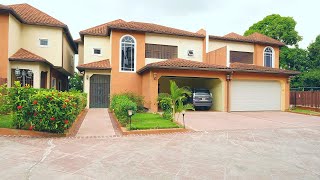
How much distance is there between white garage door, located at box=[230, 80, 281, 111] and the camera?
18.2 meters

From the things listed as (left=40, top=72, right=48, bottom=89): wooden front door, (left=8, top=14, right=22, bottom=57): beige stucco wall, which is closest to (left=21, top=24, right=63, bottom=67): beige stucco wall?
(left=8, top=14, right=22, bottom=57): beige stucco wall

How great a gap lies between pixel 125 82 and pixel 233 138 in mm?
12259

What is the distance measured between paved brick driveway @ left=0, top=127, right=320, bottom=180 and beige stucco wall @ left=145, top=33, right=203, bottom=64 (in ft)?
42.4

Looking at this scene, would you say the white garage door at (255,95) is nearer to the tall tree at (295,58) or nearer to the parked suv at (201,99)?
the parked suv at (201,99)

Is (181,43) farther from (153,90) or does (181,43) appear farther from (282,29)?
(282,29)

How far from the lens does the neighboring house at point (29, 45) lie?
15.3 m

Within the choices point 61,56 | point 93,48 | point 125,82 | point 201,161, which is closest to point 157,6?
point 125,82

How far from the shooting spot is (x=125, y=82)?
62.8 feet

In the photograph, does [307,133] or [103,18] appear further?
[103,18]

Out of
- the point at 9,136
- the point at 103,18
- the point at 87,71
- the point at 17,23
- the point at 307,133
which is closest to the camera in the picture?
the point at 9,136

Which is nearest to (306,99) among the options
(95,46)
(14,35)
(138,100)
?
(138,100)

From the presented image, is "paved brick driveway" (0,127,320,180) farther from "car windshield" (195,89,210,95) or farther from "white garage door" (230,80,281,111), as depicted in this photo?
"car windshield" (195,89,210,95)

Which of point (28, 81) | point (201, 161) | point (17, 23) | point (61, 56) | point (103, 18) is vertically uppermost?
point (103, 18)

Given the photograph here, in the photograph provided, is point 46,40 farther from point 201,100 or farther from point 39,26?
point 201,100
